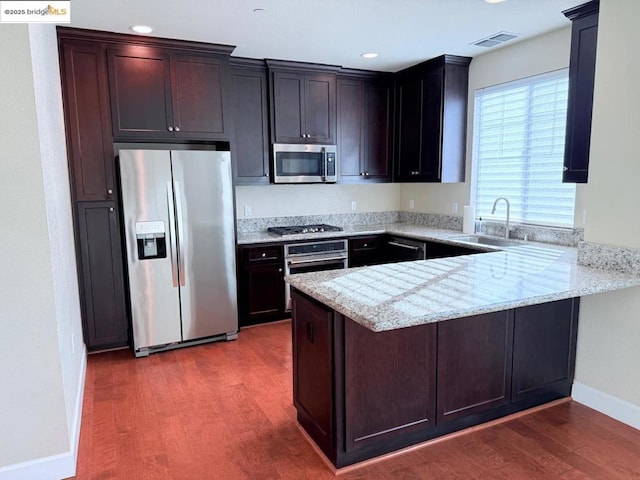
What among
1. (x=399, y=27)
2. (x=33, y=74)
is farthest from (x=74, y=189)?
(x=399, y=27)

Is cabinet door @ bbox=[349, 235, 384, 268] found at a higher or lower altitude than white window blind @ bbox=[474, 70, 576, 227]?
lower

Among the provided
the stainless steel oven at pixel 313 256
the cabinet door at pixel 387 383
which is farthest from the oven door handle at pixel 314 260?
the cabinet door at pixel 387 383

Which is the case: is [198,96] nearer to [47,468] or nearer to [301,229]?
[301,229]

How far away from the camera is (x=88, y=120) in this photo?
11.4 ft

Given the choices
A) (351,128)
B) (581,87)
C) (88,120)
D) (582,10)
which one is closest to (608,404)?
(581,87)

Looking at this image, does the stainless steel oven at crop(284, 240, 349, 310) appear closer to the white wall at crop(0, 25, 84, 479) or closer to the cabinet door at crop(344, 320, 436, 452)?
the cabinet door at crop(344, 320, 436, 452)

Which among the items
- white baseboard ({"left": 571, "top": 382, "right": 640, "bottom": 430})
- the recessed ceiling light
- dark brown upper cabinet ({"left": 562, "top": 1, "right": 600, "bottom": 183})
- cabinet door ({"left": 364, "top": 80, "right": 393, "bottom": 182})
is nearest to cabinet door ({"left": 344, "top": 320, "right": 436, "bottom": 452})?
white baseboard ({"left": 571, "top": 382, "right": 640, "bottom": 430})

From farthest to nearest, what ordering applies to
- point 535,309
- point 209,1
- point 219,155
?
1. point 219,155
2. point 209,1
3. point 535,309

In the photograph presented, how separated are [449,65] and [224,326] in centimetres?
321

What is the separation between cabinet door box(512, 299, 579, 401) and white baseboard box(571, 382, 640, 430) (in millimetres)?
69

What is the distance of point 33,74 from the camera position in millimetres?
1980

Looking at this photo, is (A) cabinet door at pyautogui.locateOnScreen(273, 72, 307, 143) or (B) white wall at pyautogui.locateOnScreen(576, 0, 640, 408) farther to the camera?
(A) cabinet door at pyautogui.locateOnScreen(273, 72, 307, 143)

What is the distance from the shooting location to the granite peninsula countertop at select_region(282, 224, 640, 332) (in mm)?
1859

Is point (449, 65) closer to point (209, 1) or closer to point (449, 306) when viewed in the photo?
point (209, 1)
